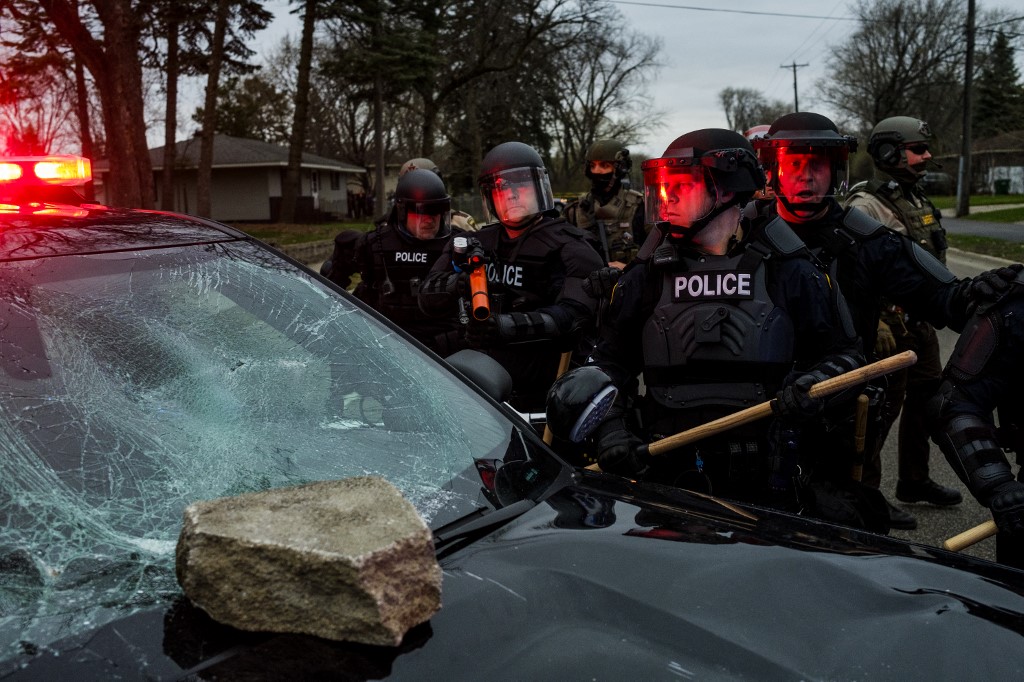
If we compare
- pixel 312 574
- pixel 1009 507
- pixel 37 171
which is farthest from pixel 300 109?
pixel 312 574

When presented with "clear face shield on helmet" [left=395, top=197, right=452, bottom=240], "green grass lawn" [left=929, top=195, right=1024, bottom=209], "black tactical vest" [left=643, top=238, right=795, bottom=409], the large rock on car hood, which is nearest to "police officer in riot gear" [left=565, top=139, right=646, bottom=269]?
"clear face shield on helmet" [left=395, top=197, right=452, bottom=240]

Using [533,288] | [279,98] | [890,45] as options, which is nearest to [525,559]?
[533,288]

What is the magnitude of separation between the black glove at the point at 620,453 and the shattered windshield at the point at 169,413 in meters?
0.71

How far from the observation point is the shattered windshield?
5.38 feet

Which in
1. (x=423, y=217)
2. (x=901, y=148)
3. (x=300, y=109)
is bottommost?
(x=423, y=217)

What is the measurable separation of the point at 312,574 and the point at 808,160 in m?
2.95

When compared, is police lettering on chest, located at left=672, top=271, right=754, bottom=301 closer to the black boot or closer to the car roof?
the car roof

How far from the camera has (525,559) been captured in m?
1.76

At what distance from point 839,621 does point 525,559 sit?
1.76 ft

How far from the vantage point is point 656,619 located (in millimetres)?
1577

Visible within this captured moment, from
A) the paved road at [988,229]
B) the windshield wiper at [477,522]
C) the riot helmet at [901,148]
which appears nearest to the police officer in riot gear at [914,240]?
the riot helmet at [901,148]

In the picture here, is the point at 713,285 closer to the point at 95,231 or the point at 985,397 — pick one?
the point at 985,397

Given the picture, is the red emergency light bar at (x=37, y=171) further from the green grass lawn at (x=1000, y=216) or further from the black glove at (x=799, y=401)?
the green grass lawn at (x=1000, y=216)

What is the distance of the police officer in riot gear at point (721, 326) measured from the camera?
3.03m
